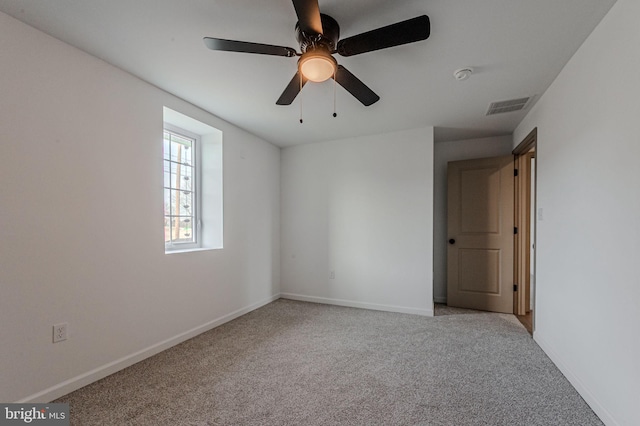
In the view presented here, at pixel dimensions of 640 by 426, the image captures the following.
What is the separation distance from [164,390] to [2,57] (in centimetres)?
232

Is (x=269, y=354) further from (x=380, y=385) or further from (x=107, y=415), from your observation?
(x=107, y=415)

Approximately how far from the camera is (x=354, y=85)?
1971 mm

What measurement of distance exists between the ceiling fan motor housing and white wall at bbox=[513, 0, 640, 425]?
5.05 ft

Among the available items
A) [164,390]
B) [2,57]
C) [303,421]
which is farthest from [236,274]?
[2,57]

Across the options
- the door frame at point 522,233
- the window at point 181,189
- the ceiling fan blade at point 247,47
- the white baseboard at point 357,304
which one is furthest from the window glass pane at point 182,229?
the door frame at point 522,233

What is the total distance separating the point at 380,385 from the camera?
2.04m

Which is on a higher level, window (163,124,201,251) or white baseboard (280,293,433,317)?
window (163,124,201,251)

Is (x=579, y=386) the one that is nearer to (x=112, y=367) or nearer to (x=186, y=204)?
(x=112, y=367)

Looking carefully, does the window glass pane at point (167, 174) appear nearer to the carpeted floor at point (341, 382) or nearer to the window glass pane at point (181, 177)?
the window glass pane at point (181, 177)

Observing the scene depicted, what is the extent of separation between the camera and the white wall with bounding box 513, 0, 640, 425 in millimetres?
1472

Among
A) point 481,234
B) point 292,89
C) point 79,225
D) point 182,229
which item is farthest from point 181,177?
point 481,234

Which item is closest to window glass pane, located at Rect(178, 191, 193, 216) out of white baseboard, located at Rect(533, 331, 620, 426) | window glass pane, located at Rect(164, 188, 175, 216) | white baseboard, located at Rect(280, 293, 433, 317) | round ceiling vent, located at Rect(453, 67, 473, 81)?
window glass pane, located at Rect(164, 188, 175, 216)

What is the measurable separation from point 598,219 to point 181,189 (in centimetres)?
362

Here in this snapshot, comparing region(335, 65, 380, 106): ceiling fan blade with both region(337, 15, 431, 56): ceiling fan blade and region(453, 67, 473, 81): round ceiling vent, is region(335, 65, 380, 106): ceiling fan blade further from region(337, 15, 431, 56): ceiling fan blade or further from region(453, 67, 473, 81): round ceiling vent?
region(453, 67, 473, 81): round ceiling vent
